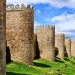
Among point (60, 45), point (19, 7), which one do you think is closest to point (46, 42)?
point (60, 45)

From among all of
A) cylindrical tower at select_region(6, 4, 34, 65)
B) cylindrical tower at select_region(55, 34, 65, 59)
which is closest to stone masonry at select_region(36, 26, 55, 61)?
cylindrical tower at select_region(55, 34, 65, 59)

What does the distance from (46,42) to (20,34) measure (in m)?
14.9

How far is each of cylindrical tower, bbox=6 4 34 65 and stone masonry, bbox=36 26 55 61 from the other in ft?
45.2

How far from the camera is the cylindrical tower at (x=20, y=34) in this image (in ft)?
100

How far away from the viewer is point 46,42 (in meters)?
45.2

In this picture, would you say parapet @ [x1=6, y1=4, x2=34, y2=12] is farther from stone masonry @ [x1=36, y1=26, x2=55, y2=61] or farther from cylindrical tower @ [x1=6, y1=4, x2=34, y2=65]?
stone masonry @ [x1=36, y1=26, x2=55, y2=61]

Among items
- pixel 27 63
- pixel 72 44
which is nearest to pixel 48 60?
pixel 27 63

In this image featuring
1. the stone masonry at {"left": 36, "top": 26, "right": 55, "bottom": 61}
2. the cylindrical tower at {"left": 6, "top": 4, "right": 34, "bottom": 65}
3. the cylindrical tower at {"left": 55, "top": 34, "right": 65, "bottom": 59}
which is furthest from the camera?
the cylindrical tower at {"left": 55, "top": 34, "right": 65, "bottom": 59}

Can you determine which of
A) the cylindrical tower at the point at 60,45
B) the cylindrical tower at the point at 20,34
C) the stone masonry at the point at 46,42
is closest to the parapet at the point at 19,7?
the cylindrical tower at the point at 20,34

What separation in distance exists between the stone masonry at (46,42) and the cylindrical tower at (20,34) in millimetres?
13763

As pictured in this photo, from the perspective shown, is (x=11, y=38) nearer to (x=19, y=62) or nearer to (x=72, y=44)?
(x=19, y=62)

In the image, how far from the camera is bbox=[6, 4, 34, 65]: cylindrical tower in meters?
30.6

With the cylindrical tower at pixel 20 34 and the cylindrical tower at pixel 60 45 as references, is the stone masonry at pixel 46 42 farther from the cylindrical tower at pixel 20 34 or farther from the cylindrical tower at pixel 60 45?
the cylindrical tower at pixel 20 34

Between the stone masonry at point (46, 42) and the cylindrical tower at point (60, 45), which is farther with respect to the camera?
the cylindrical tower at point (60, 45)
